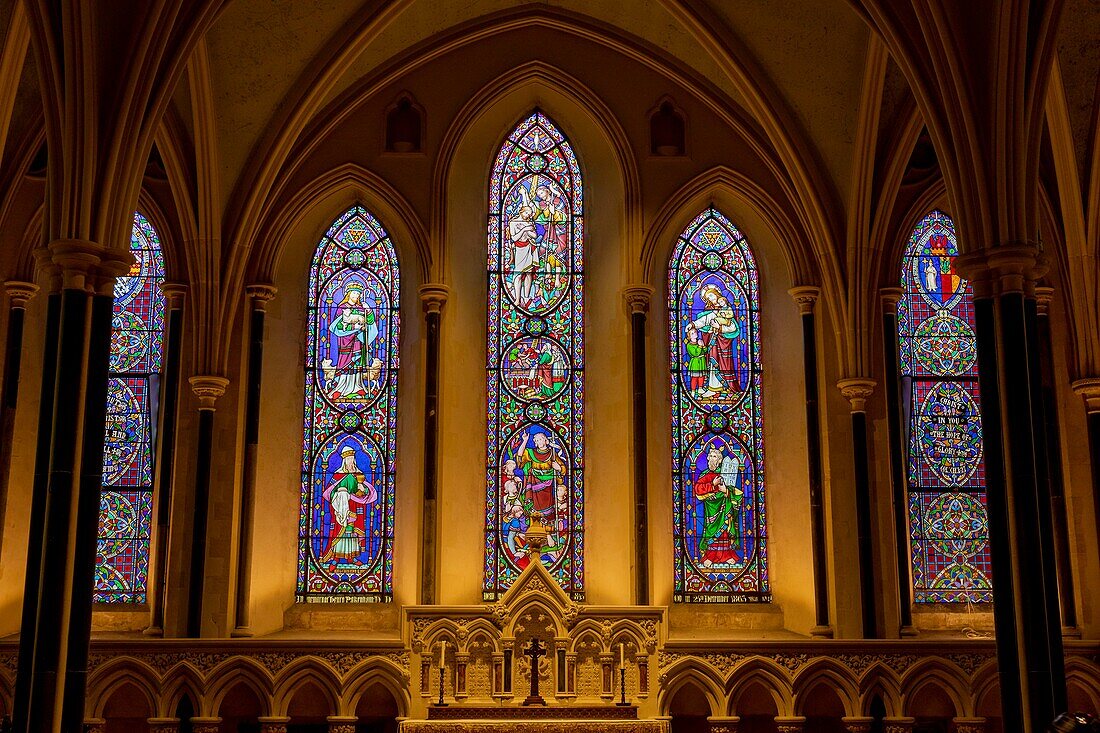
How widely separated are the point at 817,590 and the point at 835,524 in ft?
2.63

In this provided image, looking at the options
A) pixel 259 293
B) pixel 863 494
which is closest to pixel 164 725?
pixel 259 293

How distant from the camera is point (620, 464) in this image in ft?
53.4

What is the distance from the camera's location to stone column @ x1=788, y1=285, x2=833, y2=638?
1570cm

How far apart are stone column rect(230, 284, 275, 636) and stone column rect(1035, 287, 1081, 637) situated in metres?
8.86

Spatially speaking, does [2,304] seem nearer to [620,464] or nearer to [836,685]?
[620,464]

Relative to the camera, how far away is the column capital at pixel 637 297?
16.6 meters

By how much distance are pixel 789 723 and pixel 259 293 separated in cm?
775

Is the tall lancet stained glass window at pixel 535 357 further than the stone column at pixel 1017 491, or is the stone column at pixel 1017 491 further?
the tall lancet stained glass window at pixel 535 357

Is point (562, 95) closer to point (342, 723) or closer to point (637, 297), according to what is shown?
point (637, 297)

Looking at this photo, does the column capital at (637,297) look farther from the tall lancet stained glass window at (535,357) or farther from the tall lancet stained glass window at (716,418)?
the tall lancet stained glass window at (535,357)

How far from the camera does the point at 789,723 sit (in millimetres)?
14477

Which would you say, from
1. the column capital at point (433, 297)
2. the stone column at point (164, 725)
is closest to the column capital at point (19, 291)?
the column capital at point (433, 297)

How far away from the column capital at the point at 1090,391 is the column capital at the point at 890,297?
2214 mm

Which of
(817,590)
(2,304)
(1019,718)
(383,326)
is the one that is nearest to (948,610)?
(817,590)
